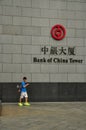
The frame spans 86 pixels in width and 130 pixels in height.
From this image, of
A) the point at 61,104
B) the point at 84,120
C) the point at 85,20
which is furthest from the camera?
the point at 85,20

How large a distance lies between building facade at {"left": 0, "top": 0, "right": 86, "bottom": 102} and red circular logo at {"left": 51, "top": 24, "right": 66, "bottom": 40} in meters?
0.09

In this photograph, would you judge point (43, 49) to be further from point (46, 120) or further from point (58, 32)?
point (46, 120)

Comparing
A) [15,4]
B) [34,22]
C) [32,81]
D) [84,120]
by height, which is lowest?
[84,120]

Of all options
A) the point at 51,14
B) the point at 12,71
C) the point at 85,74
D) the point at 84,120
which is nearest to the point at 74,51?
the point at 85,74

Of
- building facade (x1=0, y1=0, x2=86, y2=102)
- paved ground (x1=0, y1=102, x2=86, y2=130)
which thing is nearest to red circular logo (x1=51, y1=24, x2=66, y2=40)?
building facade (x1=0, y1=0, x2=86, y2=102)

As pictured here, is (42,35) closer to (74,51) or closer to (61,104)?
(74,51)

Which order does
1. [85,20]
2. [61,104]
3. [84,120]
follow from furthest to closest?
[85,20] → [61,104] → [84,120]

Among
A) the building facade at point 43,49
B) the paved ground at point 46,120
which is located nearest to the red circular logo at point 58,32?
the building facade at point 43,49

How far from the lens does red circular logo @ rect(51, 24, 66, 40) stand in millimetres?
16766

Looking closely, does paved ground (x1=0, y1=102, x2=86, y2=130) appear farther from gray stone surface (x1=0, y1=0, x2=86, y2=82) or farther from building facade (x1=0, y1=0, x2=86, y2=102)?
gray stone surface (x1=0, y1=0, x2=86, y2=82)

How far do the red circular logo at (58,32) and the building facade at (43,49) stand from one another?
0.09m

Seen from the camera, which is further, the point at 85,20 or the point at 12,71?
the point at 85,20

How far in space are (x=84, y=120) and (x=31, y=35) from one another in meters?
7.07

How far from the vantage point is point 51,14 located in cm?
1677
